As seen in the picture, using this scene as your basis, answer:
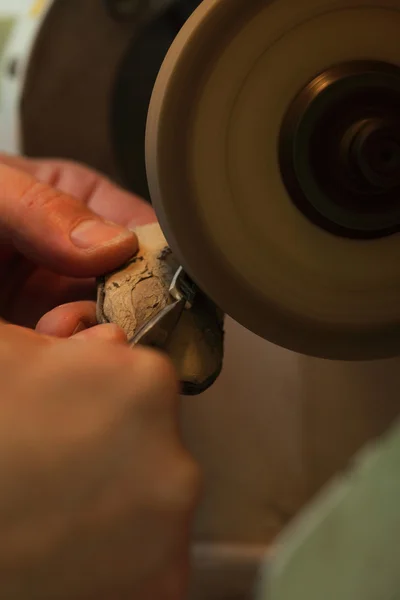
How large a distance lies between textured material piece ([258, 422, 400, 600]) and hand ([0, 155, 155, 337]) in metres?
0.41

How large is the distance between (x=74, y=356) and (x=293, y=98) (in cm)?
22

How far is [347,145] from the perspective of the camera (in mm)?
402

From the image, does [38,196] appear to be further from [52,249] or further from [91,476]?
[91,476]

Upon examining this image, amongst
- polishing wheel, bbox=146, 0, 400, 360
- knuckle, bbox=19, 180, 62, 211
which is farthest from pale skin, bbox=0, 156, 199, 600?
knuckle, bbox=19, 180, 62, 211

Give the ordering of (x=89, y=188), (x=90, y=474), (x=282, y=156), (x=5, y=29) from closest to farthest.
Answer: (x=90, y=474)
(x=282, y=156)
(x=89, y=188)
(x=5, y=29)

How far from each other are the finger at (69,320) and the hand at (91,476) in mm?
132

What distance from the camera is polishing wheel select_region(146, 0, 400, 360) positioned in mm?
394

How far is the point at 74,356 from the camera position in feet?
1.10

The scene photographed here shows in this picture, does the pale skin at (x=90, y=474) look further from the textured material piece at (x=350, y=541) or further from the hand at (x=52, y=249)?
the textured material piece at (x=350, y=541)

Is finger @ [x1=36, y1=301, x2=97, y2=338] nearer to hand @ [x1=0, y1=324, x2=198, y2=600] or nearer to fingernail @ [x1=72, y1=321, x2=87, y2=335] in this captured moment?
fingernail @ [x1=72, y1=321, x2=87, y2=335]

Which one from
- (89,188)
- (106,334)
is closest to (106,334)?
(106,334)

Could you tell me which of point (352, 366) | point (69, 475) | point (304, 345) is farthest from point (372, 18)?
point (352, 366)

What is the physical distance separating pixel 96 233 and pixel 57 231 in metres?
0.04

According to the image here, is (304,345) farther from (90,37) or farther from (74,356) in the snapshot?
(90,37)
